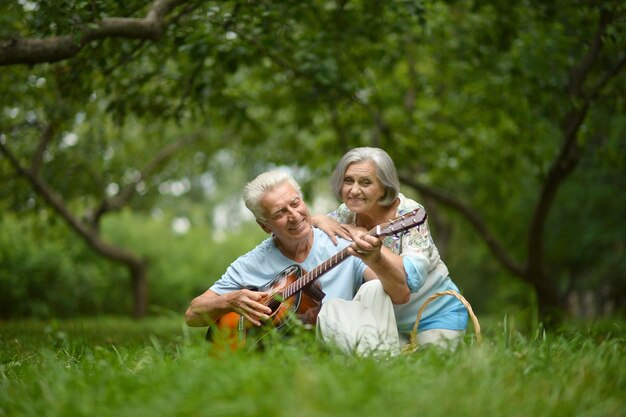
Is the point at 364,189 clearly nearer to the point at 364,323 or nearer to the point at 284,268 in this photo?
the point at 284,268

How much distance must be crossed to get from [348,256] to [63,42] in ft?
7.89

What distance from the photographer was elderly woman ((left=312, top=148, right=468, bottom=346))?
3852 millimetres

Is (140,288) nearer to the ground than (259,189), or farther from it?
nearer to the ground

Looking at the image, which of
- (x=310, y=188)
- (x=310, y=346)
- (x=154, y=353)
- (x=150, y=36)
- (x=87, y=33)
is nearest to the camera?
(x=310, y=346)

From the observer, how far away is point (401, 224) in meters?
3.61

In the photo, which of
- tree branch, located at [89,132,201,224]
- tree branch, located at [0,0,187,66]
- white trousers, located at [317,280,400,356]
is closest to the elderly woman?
white trousers, located at [317,280,400,356]

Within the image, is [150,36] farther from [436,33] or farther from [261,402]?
[436,33]

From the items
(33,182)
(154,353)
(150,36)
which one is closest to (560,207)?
(33,182)

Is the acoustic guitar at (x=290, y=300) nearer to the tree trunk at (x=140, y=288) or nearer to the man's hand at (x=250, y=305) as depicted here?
the man's hand at (x=250, y=305)

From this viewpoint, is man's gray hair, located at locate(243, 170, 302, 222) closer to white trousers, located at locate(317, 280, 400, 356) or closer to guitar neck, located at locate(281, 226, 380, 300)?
guitar neck, located at locate(281, 226, 380, 300)

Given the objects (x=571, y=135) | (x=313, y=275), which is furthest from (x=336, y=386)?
(x=571, y=135)

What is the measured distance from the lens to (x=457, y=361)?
2.80 m

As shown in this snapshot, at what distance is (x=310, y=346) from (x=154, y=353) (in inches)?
33.5

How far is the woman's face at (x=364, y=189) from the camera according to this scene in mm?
4047
